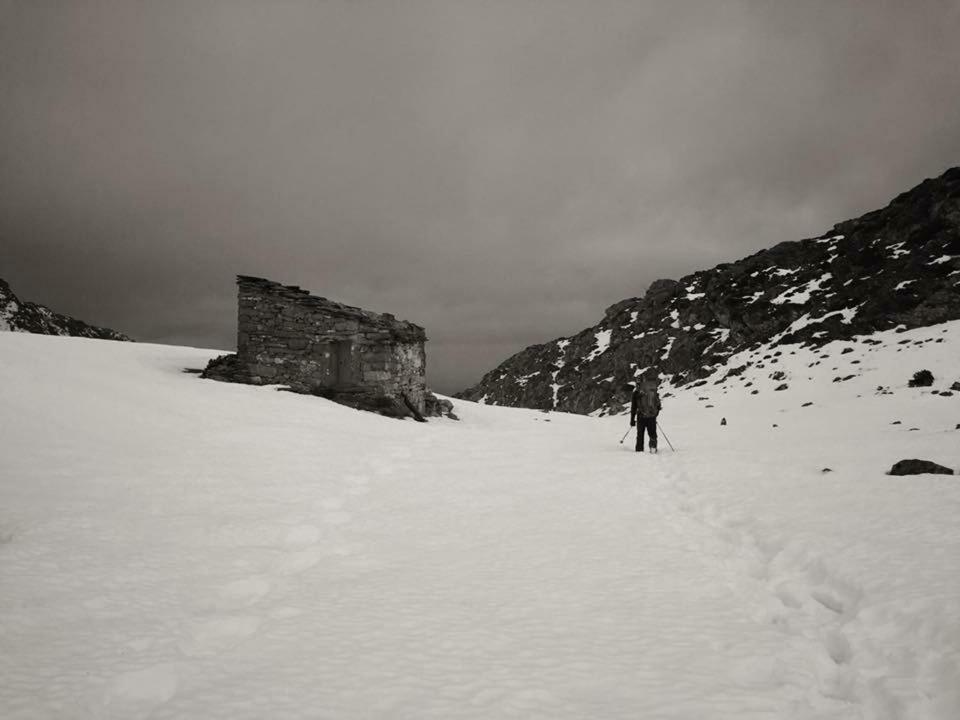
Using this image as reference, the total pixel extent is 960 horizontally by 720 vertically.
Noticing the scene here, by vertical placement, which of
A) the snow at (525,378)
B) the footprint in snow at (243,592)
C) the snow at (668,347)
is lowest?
the footprint in snow at (243,592)

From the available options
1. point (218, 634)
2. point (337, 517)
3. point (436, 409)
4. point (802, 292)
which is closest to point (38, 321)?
point (436, 409)

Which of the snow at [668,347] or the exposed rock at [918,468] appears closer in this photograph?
the exposed rock at [918,468]

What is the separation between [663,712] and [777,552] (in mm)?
3379

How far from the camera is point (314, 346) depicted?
19.8 meters

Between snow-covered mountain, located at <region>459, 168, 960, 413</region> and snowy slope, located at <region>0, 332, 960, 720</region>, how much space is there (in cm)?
3602

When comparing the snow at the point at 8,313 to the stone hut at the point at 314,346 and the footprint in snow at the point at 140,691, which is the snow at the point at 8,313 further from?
the footprint in snow at the point at 140,691

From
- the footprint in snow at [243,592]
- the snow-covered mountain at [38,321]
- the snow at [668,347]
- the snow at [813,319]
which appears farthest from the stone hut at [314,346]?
the snow at [668,347]

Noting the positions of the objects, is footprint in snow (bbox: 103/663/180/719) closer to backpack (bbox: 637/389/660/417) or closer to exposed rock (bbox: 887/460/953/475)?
exposed rock (bbox: 887/460/953/475)

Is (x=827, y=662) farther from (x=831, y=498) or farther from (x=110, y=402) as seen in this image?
(x=110, y=402)

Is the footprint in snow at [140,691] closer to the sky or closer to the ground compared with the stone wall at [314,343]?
closer to the ground

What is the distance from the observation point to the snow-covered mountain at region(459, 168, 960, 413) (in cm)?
3806

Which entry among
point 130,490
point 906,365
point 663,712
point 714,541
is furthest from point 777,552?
point 906,365

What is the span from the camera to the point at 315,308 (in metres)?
19.9

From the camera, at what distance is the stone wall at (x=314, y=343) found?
62.4ft
